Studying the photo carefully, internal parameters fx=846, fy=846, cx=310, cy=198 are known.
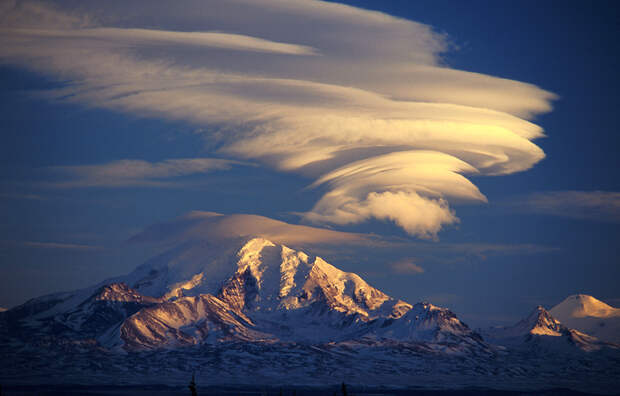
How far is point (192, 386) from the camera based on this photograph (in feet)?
290

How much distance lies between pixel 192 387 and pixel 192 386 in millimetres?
134

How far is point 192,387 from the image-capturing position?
88.4 m
